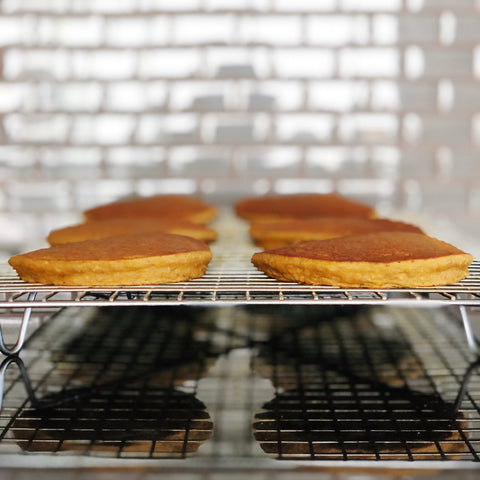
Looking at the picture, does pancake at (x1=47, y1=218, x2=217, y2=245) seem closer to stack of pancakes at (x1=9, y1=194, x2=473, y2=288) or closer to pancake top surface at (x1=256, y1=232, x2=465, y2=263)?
stack of pancakes at (x1=9, y1=194, x2=473, y2=288)

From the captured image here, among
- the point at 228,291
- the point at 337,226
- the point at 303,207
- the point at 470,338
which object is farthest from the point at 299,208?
the point at 228,291

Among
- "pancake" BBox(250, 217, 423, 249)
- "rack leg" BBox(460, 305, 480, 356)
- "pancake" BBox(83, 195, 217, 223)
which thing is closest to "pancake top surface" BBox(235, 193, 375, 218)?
"pancake" BBox(83, 195, 217, 223)

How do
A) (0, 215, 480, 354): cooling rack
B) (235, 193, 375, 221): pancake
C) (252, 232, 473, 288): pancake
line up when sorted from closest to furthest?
(0, 215, 480, 354): cooling rack
(252, 232, 473, 288): pancake
(235, 193, 375, 221): pancake

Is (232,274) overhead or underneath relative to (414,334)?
overhead

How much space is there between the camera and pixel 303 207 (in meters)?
1.95

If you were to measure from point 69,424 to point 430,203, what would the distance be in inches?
65.5

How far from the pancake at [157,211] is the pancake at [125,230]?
178mm

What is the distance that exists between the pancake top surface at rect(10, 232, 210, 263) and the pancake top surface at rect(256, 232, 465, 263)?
0.56 feet

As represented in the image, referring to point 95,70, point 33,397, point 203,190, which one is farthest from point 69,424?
point 95,70

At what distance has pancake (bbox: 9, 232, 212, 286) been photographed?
114 cm

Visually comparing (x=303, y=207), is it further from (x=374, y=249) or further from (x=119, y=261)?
(x=119, y=261)

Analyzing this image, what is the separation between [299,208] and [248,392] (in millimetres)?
746

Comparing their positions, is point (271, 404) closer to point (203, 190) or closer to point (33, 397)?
point (33, 397)

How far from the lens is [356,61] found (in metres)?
2.43
